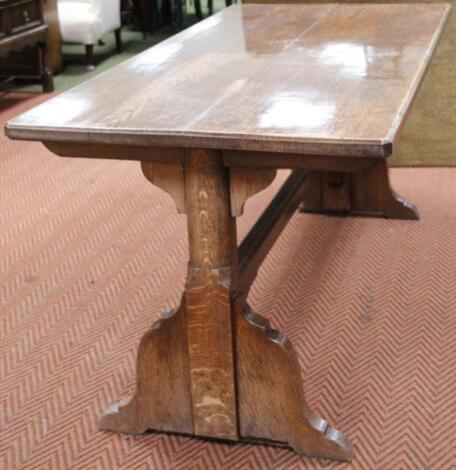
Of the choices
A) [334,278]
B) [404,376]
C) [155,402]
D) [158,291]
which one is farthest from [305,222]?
[155,402]

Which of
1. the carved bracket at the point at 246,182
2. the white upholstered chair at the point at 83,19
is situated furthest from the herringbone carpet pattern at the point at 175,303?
the white upholstered chair at the point at 83,19

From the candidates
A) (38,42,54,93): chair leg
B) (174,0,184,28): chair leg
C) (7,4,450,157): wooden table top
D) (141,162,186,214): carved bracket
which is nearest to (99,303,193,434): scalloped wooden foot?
(141,162,186,214): carved bracket

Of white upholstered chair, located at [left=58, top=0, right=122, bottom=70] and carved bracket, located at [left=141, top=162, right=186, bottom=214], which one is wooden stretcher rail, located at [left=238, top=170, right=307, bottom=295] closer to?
carved bracket, located at [left=141, top=162, right=186, bottom=214]

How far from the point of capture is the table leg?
5.37 feet

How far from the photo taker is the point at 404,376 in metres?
2.06

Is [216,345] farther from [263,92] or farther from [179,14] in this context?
[179,14]

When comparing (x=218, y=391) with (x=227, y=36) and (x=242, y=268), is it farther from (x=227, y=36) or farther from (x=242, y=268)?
(x=227, y=36)

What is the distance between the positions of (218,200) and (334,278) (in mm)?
1048

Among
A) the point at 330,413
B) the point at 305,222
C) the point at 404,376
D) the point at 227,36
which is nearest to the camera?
the point at 330,413

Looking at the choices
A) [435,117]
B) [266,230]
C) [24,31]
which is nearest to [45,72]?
[24,31]

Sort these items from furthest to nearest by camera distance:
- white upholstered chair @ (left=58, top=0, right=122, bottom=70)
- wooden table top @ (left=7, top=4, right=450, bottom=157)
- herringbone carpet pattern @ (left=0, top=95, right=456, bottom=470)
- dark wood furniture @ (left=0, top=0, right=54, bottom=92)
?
1. white upholstered chair @ (left=58, top=0, right=122, bottom=70)
2. dark wood furniture @ (left=0, top=0, right=54, bottom=92)
3. herringbone carpet pattern @ (left=0, top=95, right=456, bottom=470)
4. wooden table top @ (left=7, top=4, right=450, bottom=157)

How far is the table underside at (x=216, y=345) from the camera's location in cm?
160

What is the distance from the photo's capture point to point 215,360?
1.75 m

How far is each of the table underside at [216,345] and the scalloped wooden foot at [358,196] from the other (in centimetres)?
113
